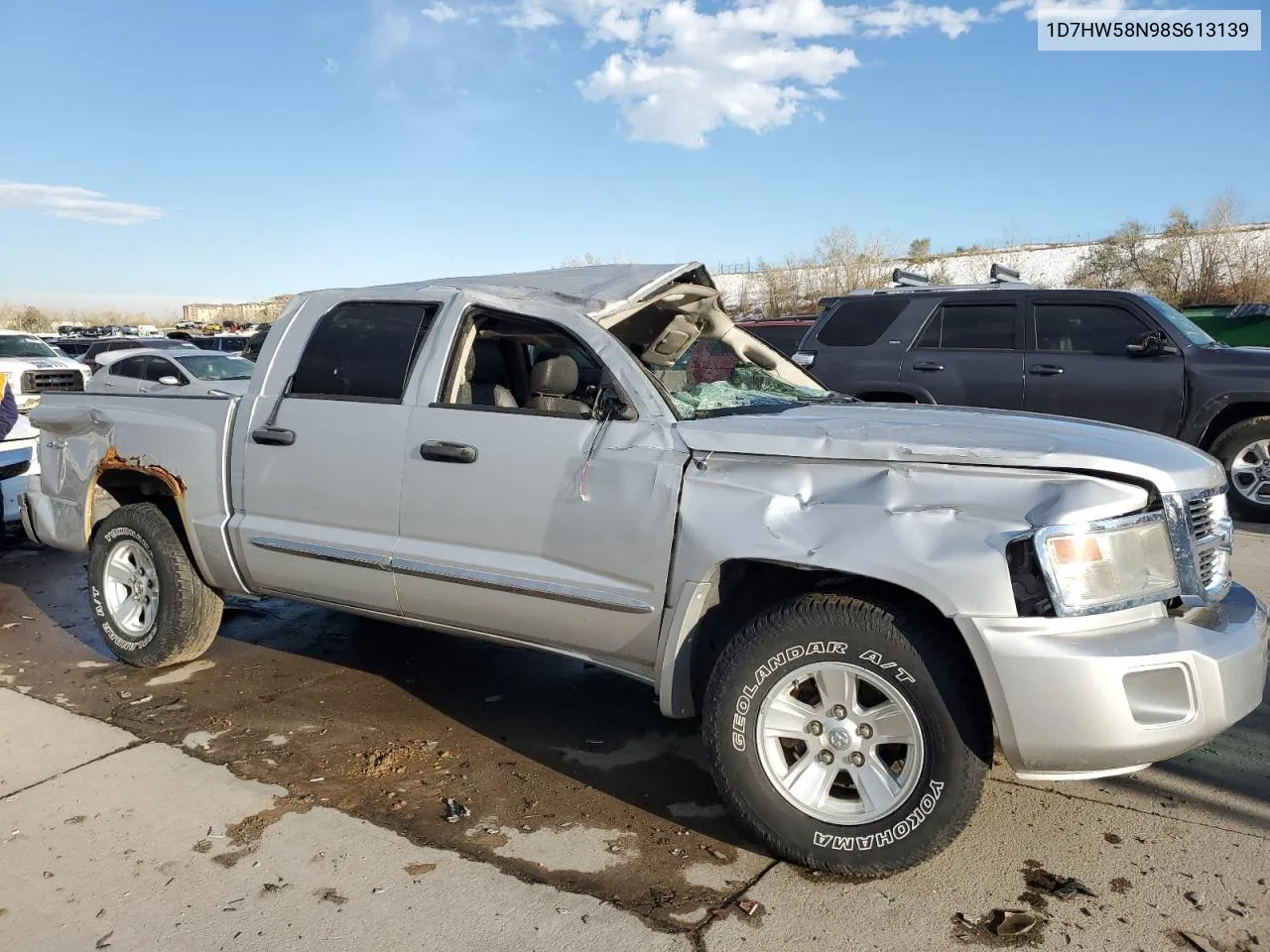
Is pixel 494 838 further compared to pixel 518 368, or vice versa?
pixel 518 368

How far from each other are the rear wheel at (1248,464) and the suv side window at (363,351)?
6.73m

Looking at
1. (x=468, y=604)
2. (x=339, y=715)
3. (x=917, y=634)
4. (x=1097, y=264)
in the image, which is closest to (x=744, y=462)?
(x=917, y=634)

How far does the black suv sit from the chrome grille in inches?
278

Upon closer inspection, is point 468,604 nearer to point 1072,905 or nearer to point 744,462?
point 744,462

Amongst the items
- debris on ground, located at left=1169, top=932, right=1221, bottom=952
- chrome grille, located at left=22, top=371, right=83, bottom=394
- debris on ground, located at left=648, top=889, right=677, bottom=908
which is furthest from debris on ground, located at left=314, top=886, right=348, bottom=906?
chrome grille, located at left=22, top=371, right=83, bottom=394

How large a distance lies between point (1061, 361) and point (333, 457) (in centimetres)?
649

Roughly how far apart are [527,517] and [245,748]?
1.58 m

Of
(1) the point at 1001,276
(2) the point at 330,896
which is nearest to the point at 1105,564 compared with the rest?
(2) the point at 330,896

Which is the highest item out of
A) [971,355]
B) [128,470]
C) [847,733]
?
[971,355]

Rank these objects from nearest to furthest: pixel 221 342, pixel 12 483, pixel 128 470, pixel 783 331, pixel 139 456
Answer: pixel 139 456 < pixel 128 470 < pixel 12 483 < pixel 783 331 < pixel 221 342

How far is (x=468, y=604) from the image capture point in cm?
375

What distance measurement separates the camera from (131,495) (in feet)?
17.1

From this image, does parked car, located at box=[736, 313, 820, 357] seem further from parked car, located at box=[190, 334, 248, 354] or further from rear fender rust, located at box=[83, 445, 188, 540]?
parked car, located at box=[190, 334, 248, 354]

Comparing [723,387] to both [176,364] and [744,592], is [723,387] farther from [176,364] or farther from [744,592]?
[176,364]
